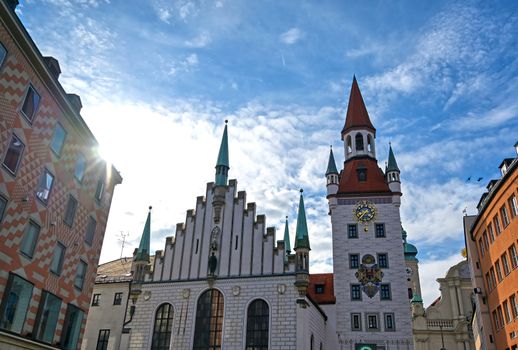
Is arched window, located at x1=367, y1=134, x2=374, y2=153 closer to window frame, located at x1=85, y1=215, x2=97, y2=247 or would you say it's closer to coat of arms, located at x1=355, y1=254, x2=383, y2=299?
coat of arms, located at x1=355, y1=254, x2=383, y2=299

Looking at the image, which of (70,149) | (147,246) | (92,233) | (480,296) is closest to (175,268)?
(147,246)

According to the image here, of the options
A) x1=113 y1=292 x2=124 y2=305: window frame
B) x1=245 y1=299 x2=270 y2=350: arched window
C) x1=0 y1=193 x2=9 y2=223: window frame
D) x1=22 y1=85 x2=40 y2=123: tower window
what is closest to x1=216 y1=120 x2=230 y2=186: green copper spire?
x1=245 y1=299 x2=270 y2=350: arched window

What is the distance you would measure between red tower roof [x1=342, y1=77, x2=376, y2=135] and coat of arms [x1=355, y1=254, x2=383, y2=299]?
1591cm

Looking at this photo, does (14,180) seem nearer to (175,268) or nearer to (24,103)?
(24,103)

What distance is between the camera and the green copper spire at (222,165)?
4031cm

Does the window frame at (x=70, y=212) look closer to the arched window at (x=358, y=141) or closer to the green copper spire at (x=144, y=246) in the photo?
the green copper spire at (x=144, y=246)

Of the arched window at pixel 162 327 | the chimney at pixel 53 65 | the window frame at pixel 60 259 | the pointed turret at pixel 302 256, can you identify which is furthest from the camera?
the arched window at pixel 162 327

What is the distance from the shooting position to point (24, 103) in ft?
69.5

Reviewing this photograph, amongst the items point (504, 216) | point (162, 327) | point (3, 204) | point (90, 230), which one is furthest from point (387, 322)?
point (3, 204)

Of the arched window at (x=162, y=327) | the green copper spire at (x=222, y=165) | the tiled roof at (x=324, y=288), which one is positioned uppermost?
the green copper spire at (x=222, y=165)

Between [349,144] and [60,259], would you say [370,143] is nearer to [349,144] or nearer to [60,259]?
[349,144]

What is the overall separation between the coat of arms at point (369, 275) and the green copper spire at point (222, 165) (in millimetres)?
14980

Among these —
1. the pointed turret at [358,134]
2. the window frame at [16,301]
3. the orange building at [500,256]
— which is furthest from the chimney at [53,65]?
the pointed turret at [358,134]

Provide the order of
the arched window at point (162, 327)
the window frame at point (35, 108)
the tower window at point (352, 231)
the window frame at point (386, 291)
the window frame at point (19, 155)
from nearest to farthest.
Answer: the window frame at point (19, 155), the window frame at point (35, 108), the arched window at point (162, 327), the window frame at point (386, 291), the tower window at point (352, 231)
